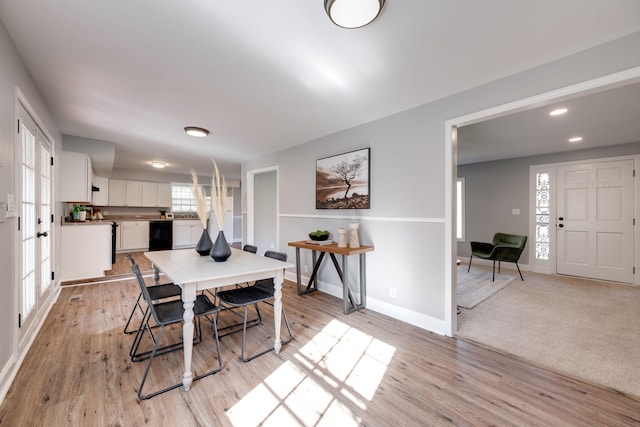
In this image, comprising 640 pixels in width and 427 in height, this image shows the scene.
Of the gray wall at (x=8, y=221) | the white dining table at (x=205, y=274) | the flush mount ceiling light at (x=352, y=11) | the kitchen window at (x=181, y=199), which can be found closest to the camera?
the flush mount ceiling light at (x=352, y=11)

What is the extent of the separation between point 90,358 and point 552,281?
6.10 metres

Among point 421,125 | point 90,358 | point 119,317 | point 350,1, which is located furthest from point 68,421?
point 421,125

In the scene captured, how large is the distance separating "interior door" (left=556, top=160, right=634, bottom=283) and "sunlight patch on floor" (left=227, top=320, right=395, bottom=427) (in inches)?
180

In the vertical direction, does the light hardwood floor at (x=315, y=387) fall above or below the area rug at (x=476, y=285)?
below

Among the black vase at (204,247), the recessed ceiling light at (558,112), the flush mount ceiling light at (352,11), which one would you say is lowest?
the black vase at (204,247)

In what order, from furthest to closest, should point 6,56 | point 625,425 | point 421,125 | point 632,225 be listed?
1. point 632,225
2. point 421,125
3. point 6,56
4. point 625,425

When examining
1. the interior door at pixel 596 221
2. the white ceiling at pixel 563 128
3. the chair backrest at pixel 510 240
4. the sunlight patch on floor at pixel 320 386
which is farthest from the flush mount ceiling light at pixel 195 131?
the interior door at pixel 596 221

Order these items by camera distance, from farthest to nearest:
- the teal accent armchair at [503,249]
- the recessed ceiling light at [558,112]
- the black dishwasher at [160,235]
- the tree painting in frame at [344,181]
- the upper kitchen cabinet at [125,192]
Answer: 1. the black dishwasher at [160,235]
2. the upper kitchen cabinet at [125,192]
3. the teal accent armchair at [503,249]
4. the tree painting in frame at [344,181]
5. the recessed ceiling light at [558,112]

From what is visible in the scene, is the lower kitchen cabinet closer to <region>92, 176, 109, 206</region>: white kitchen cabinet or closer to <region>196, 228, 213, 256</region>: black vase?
<region>92, 176, 109, 206</region>: white kitchen cabinet

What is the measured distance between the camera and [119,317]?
2.89 m

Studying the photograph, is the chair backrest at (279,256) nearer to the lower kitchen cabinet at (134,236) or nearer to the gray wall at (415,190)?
the gray wall at (415,190)

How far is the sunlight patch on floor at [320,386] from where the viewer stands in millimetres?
1517

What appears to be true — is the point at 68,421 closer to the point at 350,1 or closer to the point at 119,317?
the point at 119,317

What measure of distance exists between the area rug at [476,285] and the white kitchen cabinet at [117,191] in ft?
27.0
